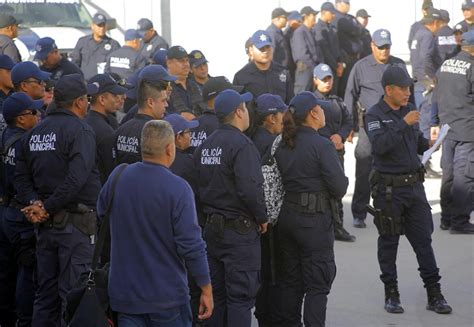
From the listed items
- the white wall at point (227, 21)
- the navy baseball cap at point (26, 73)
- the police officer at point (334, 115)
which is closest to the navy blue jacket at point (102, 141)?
the navy baseball cap at point (26, 73)

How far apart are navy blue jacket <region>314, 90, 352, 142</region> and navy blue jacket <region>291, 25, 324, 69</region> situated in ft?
21.1

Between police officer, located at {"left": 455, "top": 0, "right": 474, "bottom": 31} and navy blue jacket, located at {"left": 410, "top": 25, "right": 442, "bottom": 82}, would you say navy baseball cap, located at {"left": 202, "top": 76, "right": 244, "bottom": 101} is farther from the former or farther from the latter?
police officer, located at {"left": 455, "top": 0, "right": 474, "bottom": 31}

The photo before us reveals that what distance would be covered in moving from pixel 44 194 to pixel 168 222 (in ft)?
6.25

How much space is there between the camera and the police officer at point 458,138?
10.8 metres

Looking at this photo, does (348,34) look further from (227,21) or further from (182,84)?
(182,84)

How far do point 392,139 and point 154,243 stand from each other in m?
3.31

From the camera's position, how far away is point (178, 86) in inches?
389

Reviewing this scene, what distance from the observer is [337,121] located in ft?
33.7

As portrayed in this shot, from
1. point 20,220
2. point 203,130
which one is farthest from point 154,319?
point 203,130

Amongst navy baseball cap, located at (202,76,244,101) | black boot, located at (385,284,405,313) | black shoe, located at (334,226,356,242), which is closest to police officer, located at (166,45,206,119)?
navy baseball cap, located at (202,76,244,101)

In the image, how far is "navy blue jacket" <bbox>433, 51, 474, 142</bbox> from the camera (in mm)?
10789

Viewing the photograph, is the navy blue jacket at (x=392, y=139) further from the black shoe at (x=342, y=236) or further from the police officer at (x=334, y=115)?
the black shoe at (x=342, y=236)

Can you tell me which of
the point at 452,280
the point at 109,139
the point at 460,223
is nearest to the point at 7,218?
the point at 109,139

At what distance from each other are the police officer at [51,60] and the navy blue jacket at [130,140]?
4.08 m
